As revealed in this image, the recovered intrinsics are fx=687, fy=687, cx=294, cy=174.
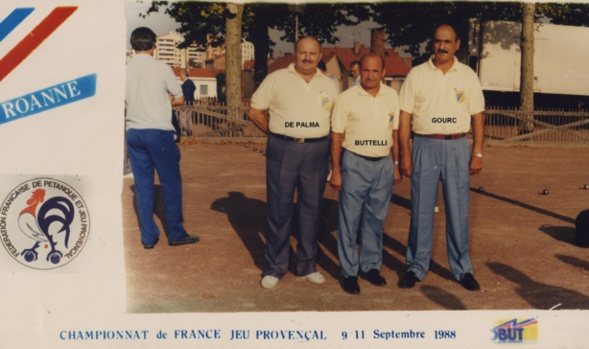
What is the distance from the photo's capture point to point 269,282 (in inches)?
211

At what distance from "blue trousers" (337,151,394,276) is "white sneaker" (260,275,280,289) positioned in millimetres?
537

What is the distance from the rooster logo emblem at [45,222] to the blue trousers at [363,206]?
2.23 metres

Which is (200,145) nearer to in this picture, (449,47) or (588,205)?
(588,205)

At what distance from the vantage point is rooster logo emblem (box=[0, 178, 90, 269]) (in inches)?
151

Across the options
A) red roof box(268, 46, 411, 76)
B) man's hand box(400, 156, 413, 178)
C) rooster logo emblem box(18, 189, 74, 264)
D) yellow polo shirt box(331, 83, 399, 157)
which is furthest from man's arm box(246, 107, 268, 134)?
red roof box(268, 46, 411, 76)

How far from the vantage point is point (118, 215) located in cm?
388

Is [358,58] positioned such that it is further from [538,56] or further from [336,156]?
[336,156]

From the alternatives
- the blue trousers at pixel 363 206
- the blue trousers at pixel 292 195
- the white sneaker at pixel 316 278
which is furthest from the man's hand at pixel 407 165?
the white sneaker at pixel 316 278

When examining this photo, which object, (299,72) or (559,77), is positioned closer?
(299,72)

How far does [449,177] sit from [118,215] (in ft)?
8.71

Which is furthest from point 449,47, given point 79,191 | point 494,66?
point 494,66

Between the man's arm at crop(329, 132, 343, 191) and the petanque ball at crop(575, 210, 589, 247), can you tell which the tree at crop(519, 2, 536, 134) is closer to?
the petanque ball at crop(575, 210, 589, 247)

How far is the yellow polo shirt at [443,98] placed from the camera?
5.26 m

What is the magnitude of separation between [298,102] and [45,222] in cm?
211
